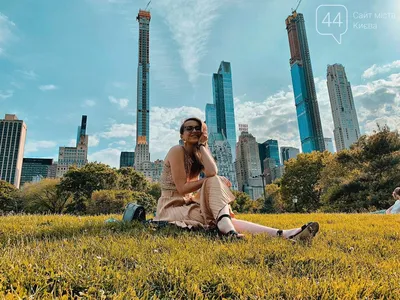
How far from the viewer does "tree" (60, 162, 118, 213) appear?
34.8 m

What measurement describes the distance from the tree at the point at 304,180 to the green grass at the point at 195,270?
30600 millimetres

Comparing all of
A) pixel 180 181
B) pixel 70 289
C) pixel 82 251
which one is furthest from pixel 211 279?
pixel 180 181

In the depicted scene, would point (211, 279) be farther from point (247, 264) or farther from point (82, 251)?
point (82, 251)

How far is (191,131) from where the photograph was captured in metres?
4.11

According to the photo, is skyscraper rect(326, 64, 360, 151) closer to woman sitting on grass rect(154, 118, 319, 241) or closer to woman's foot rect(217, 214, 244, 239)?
woman sitting on grass rect(154, 118, 319, 241)

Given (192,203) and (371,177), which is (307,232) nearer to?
(192,203)

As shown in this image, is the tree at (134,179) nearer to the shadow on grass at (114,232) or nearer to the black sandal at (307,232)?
the shadow on grass at (114,232)

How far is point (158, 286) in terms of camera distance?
5.31ft

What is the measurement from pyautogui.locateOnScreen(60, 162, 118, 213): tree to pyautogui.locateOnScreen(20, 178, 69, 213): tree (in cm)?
116


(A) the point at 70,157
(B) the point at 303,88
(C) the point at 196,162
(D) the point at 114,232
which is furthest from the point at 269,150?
(D) the point at 114,232

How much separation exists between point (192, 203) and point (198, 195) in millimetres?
186

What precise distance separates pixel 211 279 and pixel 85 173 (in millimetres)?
38040

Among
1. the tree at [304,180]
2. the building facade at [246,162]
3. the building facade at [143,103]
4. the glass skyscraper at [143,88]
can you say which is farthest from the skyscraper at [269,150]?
the tree at [304,180]

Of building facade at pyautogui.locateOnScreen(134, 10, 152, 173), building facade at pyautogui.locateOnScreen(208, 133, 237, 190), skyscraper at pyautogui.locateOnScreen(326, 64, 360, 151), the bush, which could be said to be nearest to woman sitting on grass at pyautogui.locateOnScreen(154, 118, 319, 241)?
the bush
